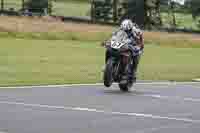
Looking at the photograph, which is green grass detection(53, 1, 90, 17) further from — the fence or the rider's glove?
the rider's glove

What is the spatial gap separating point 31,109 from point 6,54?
2215 cm

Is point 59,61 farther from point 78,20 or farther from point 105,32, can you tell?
point 78,20

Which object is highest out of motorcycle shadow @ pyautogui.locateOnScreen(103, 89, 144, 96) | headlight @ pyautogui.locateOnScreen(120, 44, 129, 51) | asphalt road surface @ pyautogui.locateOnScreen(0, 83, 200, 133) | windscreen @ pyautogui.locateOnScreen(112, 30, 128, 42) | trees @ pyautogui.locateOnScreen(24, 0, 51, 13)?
windscreen @ pyautogui.locateOnScreen(112, 30, 128, 42)

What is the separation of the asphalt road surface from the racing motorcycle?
40cm

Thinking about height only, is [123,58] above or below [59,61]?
above

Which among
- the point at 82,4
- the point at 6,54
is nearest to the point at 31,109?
the point at 6,54

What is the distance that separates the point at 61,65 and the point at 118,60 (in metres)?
12.7

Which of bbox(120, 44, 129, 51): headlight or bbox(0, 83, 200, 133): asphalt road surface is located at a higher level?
bbox(120, 44, 129, 51): headlight

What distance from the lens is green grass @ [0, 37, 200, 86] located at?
77.9 feet

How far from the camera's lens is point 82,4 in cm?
11038

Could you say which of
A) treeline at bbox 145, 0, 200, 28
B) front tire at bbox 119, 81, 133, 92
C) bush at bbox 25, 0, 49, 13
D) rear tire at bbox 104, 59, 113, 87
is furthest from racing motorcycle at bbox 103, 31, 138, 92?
bush at bbox 25, 0, 49, 13

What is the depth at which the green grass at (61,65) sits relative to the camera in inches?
934

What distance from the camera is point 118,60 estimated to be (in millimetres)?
18156

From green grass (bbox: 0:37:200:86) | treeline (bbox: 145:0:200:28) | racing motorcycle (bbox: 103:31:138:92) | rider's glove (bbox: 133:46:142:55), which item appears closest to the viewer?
racing motorcycle (bbox: 103:31:138:92)
